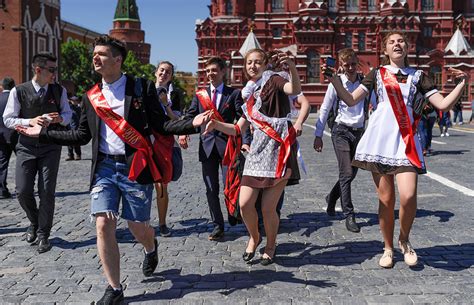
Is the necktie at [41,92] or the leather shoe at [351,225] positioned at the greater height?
the necktie at [41,92]

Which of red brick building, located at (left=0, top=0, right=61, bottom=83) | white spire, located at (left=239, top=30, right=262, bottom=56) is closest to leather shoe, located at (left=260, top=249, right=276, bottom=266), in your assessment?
red brick building, located at (left=0, top=0, right=61, bottom=83)

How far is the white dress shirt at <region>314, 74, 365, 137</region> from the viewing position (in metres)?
6.90

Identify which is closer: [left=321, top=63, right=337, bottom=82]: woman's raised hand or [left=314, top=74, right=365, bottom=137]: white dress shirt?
[left=321, top=63, right=337, bottom=82]: woman's raised hand

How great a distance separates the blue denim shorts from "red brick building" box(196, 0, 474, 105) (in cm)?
5120

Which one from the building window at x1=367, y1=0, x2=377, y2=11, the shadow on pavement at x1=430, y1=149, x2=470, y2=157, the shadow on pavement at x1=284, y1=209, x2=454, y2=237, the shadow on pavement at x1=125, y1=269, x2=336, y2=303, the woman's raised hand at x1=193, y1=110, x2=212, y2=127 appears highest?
the building window at x1=367, y1=0, x2=377, y2=11

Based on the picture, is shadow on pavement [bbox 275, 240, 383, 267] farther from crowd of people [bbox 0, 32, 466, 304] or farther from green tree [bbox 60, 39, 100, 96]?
green tree [bbox 60, 39, 100, 96]

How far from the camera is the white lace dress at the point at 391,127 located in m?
5.08

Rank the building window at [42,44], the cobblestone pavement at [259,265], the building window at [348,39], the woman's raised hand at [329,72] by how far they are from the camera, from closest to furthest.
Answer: the cobblestone pavement at [259,265], the woman's raised hand at [329,72], the building window at [42,44], the building window at [348,39]

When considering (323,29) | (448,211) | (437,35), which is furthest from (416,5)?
(448,211)

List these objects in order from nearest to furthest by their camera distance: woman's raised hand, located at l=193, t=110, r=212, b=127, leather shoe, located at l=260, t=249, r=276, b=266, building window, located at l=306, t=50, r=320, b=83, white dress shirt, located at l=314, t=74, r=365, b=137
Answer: woman's raised hand, located at l=193, t=110, r=212, b=127 < leather shoe, located at l=260, t=249, r=276, b=266 < white dress shirt, located at l=314, t=74, r=365, b=137 < building window, located at l=306, t=50, r=320, b=83

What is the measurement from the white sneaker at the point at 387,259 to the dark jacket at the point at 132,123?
210 centimetres

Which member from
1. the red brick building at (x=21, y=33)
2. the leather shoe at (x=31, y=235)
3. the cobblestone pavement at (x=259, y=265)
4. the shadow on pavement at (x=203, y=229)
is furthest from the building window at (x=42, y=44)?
the leather shoe at (x=31, y=235)

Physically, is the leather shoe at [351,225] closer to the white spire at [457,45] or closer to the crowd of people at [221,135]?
the crowd of people at [221,135]

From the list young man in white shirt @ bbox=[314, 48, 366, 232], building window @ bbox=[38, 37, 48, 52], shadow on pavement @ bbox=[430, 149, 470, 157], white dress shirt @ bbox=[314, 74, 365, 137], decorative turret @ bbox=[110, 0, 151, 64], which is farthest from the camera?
decorative turret @ bbox=[110, 0, 151, 64]
